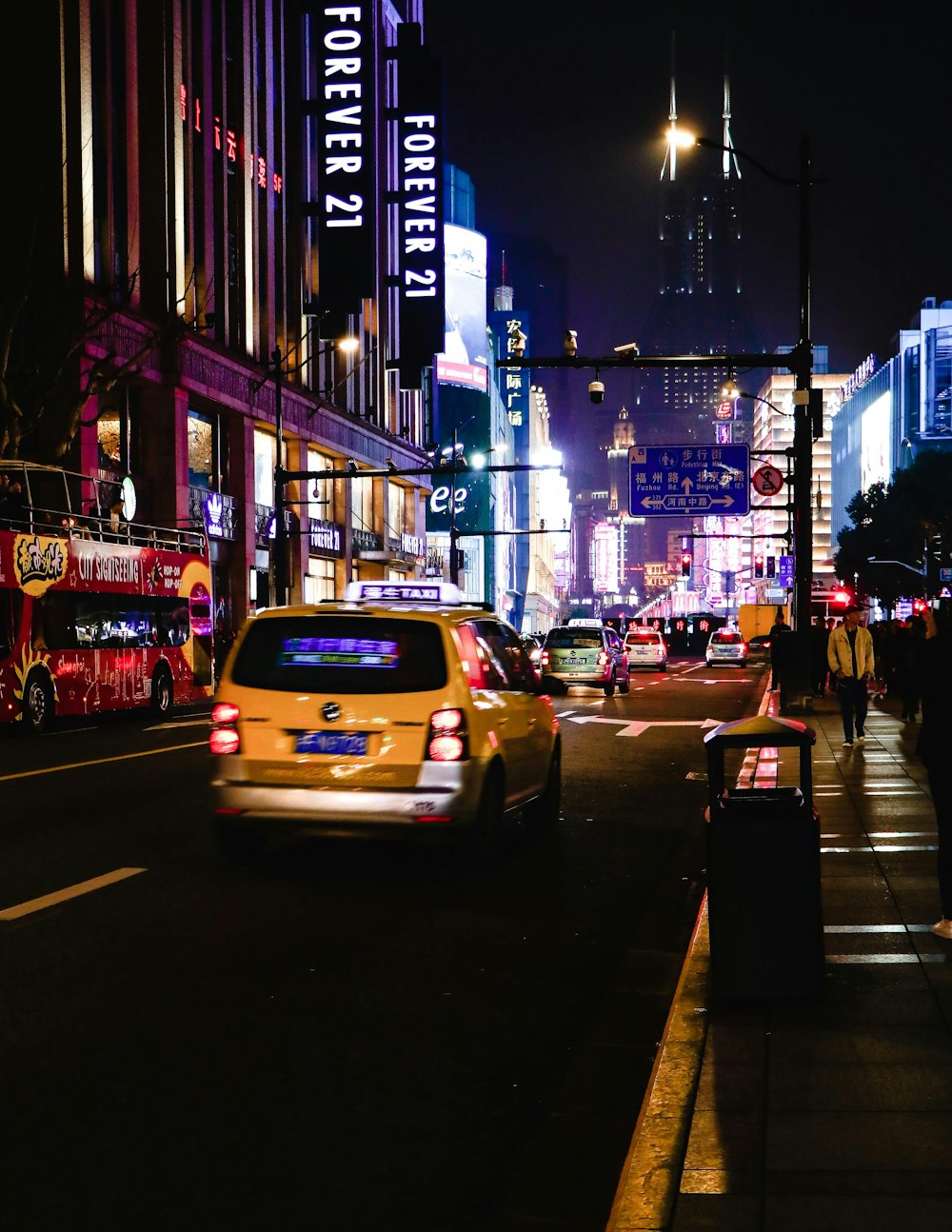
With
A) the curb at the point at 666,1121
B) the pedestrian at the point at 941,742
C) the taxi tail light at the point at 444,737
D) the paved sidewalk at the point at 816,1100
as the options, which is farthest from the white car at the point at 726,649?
the curb at the point at 666,1121

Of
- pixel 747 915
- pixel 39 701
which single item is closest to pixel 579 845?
pixel 747 915

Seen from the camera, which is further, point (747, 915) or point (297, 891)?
point (297, 891)

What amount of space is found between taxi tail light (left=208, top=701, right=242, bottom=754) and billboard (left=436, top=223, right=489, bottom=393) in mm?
108914

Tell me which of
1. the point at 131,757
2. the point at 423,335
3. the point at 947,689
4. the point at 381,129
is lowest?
the point at 131,757

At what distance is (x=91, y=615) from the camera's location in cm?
2425

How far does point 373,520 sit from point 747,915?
61.0m

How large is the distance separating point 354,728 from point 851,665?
1154 centimetres

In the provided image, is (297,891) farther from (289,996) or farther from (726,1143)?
(726,1143)

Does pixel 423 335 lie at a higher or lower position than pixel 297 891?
higher

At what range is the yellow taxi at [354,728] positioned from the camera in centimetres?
896

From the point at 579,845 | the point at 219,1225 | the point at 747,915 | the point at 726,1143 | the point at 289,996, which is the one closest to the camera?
the point at 219,1225

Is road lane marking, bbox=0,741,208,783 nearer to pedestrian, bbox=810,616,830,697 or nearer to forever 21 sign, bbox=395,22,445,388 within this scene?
pedestrian, bbox=810,616,830,697

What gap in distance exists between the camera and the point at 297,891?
344 inches

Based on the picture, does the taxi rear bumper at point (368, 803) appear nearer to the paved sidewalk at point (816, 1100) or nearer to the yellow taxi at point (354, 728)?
the yellow taxi at point (354, 728)
